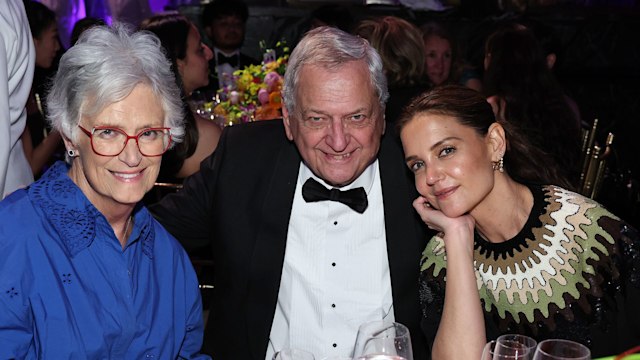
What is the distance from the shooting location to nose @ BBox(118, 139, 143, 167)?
2.04 m

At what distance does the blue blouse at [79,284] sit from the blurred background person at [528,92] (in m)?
2.81

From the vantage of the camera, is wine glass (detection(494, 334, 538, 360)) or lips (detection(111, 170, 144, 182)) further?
lips (detection(111, 170, 144, 182))

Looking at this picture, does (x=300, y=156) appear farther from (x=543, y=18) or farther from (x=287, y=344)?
(x=543, y=18)

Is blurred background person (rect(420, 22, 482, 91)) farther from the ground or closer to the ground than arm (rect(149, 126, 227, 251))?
closer to the ground

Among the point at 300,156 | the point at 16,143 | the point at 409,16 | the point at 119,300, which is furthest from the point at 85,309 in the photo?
the point at 409,16

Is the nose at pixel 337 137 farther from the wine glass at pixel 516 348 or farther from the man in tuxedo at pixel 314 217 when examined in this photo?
the wine glass at pixel 516 348

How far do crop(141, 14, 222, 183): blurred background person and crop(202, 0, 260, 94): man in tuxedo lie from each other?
2302 millimetres

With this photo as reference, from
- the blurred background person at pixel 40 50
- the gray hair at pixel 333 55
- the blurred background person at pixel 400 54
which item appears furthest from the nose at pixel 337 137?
the blurred background person at pixel 40 50

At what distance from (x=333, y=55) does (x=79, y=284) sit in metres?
1.06

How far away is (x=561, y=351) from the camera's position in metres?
1.55

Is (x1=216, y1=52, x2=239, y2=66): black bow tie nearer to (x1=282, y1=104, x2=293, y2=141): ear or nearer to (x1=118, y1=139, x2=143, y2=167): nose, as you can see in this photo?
(x1=282, y1=104, x2=293, y2=141): ear

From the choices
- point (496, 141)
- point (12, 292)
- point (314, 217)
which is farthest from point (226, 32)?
point (12, 292)

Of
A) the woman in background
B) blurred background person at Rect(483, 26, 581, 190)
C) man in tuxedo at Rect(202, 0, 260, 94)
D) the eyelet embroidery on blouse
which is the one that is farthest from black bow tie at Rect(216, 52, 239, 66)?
the eyelet embroidery on blouse

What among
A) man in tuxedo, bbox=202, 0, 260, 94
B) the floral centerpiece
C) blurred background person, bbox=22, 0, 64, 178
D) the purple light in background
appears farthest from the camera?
the purple light in background
